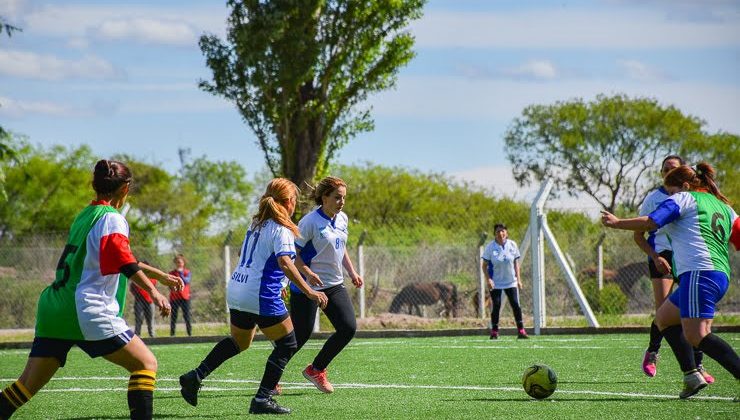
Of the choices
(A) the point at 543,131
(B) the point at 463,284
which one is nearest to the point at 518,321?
(B) the point at 463,284

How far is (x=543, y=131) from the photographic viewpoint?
183 feet

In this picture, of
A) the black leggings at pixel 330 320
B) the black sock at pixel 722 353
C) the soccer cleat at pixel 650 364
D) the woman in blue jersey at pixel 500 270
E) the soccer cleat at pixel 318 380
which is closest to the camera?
the black sock at pixel 722 353

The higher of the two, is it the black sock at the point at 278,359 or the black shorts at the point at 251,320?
the black shorts at the point at 251,320

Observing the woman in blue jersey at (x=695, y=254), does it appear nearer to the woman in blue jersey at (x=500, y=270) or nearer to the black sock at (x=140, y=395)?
the black sock at (x=140, y=395)

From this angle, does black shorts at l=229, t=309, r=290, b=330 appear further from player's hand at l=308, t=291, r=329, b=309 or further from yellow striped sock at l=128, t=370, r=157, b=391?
yellow striped sock at l=128, t=370, r=157, b=391

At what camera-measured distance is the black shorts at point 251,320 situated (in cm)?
803

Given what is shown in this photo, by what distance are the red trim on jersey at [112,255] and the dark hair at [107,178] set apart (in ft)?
1.18

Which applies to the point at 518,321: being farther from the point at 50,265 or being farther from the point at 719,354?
the point at 50,265

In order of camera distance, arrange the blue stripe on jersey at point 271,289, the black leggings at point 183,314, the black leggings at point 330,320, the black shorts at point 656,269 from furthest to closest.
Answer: the black leggings at point 183,314, the black shorts at point 656,269, the black leggings at point 330,320, the blue stripe on jersey at point 271,289

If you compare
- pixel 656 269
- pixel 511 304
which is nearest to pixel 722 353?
pixel 656 269

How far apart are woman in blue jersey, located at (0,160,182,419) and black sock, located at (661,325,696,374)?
406 centimetres

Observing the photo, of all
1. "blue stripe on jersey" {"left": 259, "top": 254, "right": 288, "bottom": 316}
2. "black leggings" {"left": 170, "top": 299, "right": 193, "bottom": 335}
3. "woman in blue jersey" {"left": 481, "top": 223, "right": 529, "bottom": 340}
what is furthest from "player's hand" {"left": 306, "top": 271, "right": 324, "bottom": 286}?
"black leggings" {"left": 170, "top": 299, "right": 193, "bottom": 335}

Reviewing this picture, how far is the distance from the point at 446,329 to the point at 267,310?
1187cm

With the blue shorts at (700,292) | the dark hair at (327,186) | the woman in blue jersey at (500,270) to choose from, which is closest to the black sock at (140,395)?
the dark hair at (327,186)
